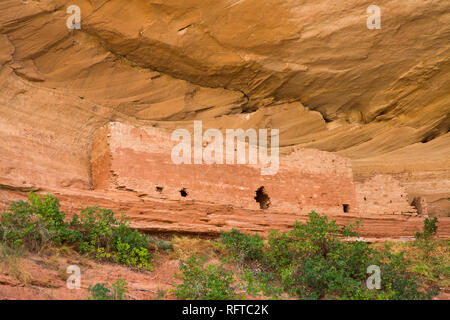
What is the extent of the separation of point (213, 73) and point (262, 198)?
3.69 meters

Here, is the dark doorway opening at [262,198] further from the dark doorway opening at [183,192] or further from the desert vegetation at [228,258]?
the dark doorway opening at [183,192]

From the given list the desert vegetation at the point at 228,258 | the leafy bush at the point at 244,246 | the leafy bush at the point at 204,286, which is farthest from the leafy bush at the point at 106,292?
the leafy bush at the point at 244,246

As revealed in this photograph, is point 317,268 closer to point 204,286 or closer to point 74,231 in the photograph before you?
point 204,286

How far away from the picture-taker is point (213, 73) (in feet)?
46.1

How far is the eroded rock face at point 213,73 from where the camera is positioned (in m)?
12.1

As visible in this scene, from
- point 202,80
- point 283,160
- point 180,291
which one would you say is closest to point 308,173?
point 283,160

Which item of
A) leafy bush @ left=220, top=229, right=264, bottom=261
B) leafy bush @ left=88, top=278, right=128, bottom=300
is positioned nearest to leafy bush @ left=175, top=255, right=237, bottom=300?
leafy bush @ left=88, top=278, right=128, bottom=300

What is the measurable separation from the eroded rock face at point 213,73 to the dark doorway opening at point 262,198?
2.61 meters

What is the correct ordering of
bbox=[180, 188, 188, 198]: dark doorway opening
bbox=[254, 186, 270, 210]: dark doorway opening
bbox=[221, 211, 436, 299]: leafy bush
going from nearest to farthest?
bbox=[221, 211, 436, 299]: leafy bush < bbox=[180, 188, 188, 198]: dark doorway opening < bbox=[254, 186, 270, 210]: dark doorway opening

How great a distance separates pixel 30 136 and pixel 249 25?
19.1 feet

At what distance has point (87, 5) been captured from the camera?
12070 mm

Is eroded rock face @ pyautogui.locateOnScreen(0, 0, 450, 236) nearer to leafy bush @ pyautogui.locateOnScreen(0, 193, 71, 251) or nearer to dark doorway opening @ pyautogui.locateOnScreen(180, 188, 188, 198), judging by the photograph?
dark doorway opening @ pyautogui.locateOnScreen(180, 188, 188, 198)

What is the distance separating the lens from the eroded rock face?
1214cm

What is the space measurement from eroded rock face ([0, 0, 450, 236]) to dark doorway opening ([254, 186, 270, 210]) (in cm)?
261
